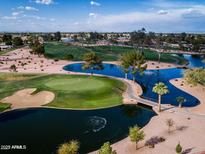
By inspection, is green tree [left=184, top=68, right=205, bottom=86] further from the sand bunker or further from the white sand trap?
the white sand trap

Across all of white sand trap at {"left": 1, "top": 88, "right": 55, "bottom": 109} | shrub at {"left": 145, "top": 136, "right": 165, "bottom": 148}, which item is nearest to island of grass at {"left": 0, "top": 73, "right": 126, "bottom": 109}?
white sand trap at {"left": 1, "top": 88, "right": 55, "bottom": 109}

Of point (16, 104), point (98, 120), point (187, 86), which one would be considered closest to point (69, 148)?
point (98, 120)

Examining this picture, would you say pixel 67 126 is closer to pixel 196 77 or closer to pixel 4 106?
pixel 4 106

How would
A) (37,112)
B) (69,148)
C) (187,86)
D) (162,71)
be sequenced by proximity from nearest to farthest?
(69,148), (37,112), (187,86), (162,71)

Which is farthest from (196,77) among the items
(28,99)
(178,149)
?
(28,99)

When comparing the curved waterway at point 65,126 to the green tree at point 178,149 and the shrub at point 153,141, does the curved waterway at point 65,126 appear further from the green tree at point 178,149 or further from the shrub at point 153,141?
the green tree at point 178,149

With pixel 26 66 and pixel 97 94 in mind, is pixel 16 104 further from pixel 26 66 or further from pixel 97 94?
pixel 26 66

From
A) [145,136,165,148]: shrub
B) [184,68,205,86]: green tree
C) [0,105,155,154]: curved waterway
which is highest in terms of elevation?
[184,68,205,86]: green tree
